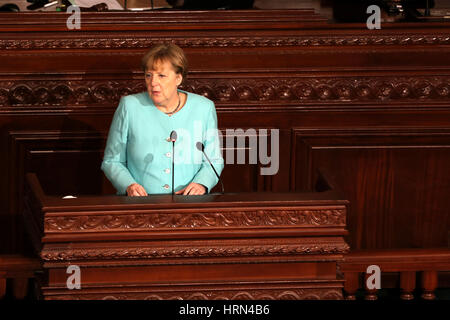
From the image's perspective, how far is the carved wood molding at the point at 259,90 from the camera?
574 cm

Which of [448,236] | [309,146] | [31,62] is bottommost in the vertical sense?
[448,236]

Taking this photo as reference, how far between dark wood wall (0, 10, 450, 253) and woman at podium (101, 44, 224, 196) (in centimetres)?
94

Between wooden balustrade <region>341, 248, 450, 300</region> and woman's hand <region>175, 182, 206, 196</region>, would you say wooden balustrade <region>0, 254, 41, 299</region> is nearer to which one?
woman's hand <region>175, 182, 206, 196</region>

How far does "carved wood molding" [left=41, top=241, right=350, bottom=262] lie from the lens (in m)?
4.20

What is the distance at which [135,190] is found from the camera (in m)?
4.66

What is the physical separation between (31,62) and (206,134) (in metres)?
1.33

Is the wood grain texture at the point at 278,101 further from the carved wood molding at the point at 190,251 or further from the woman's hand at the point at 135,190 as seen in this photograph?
the carved wood molding at the point at 190,251

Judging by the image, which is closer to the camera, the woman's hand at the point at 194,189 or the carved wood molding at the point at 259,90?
the woman's hand at the point at 194,189

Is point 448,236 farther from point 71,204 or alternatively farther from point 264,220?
point 71,204

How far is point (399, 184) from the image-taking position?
596 centimetres

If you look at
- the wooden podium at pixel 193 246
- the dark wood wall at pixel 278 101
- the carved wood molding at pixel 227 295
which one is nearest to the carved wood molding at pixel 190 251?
the wooden podium at pixel 193 246

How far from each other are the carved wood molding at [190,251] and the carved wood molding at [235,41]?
179 centimetres

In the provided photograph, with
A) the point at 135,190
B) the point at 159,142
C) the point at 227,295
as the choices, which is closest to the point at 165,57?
the point at 159,142

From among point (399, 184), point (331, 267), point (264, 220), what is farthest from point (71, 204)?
point (399, 184)
